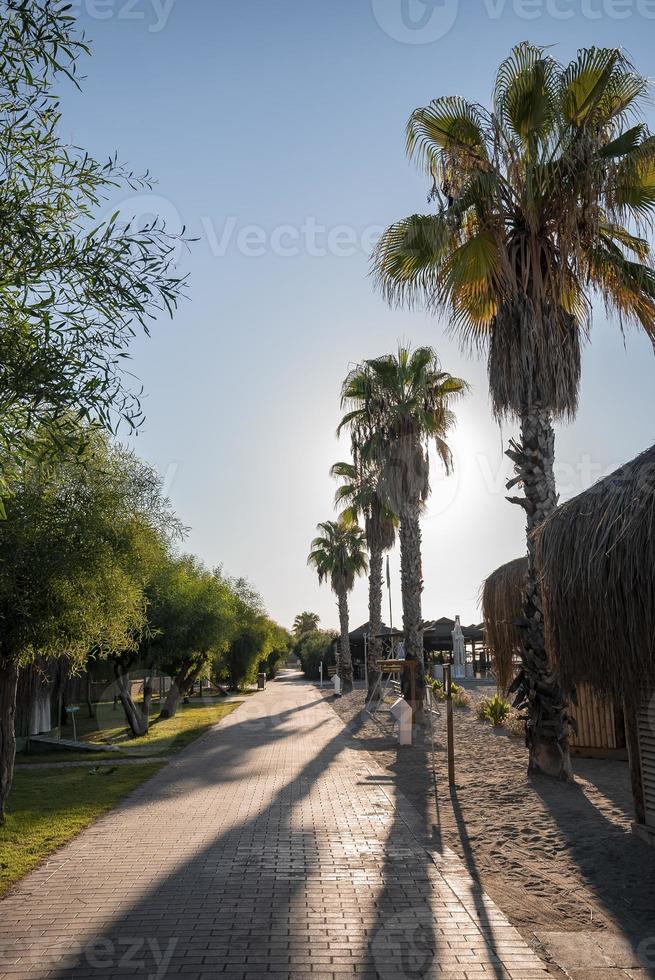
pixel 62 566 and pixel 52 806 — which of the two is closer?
pixel 62 566

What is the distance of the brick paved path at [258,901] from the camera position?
15.5 ft

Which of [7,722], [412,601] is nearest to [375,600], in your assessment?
[412,601]

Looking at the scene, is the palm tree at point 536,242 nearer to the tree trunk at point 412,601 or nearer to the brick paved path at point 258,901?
the brick paved path at point 258,901

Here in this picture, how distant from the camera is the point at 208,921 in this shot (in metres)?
5.47

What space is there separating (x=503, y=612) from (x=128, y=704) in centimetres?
1087

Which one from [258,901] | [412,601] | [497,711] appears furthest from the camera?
[412,601]

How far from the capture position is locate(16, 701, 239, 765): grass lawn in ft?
57.3

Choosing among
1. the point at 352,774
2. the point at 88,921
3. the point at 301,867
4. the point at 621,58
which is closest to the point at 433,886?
the point at 301,867

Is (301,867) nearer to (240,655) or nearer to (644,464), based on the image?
(644,464)

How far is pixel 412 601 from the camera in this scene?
2056cm

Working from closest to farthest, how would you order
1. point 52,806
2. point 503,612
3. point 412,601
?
point 52,806 < point 503,612 < point 412,601

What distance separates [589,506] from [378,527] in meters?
21.6

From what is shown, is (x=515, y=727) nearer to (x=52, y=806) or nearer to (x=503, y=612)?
(x=503, y=612)

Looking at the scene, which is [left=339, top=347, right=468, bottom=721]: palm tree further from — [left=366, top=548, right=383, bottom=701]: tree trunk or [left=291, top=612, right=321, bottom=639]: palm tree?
[left=291, top=612, right=321, bottom=639]: palm tree
